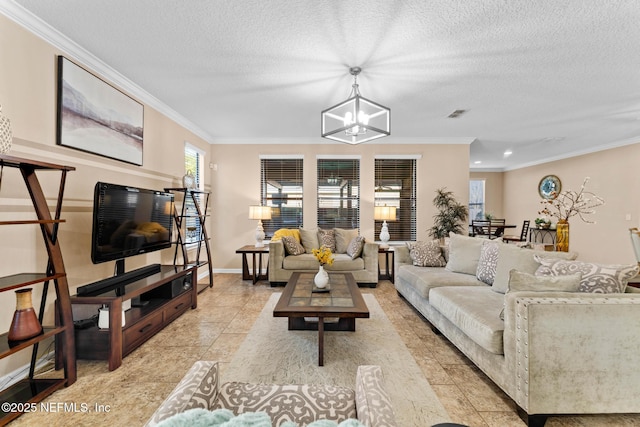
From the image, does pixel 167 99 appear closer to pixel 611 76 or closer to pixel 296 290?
pixel 296 290

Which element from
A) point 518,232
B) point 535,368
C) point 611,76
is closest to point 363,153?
point 611,76

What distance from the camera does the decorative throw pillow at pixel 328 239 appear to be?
5.07m

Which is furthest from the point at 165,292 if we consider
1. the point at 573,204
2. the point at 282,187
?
the point at 573,204

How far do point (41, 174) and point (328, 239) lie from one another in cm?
380

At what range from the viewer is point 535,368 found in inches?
64.0

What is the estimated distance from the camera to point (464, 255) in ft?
11.2

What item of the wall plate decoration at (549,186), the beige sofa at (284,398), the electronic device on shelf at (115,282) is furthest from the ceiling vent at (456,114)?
the wall plate decoration at (549,186)

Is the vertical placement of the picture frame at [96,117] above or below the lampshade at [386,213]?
above

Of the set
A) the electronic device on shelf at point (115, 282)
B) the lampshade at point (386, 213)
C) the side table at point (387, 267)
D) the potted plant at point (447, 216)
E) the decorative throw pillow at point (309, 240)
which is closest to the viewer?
the electronic device on shelf at point (115, 282)

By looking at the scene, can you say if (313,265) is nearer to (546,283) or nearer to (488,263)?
(488,263)

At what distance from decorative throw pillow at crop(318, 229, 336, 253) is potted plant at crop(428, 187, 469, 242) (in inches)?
81.2

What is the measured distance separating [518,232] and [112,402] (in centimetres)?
1047

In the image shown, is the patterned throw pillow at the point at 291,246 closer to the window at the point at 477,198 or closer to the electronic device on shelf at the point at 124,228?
the electronic device on shelf at the point at 124,228

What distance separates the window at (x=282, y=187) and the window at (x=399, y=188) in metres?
1.61
